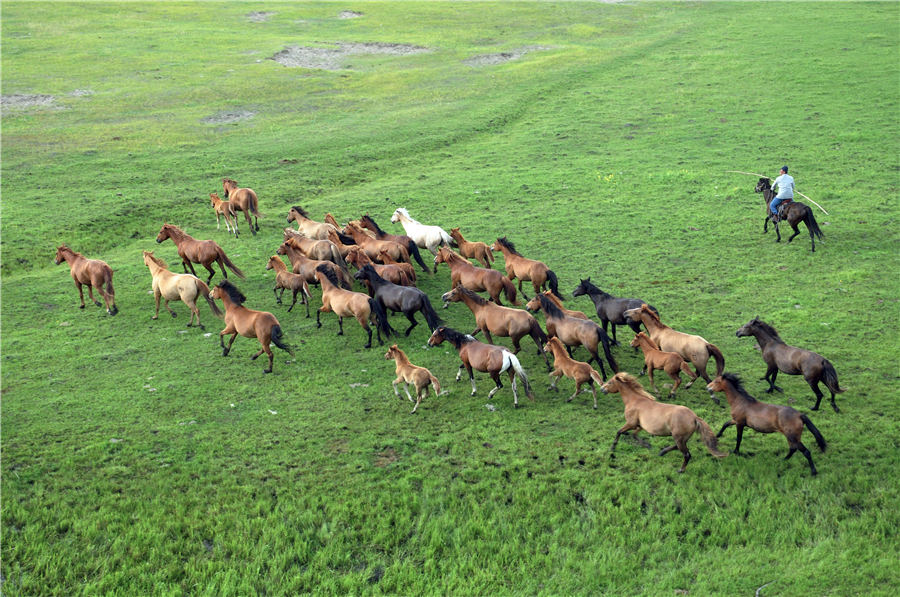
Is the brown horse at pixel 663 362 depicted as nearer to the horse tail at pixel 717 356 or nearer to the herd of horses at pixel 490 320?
the herd of horses at pixel 490 320

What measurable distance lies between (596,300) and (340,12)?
48.1 meters

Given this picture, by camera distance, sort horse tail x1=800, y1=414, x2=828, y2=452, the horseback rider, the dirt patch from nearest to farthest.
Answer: horse tail x1=800, y1=414, x2=828, y2=452 → the horseback rider → the dirt patch

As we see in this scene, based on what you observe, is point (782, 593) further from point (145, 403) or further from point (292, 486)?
point (145, 403)

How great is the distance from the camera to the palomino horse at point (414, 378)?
10.3 meters

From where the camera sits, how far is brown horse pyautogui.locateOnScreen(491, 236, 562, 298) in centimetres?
1419

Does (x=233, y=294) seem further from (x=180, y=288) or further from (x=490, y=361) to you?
(x=490, y=361)

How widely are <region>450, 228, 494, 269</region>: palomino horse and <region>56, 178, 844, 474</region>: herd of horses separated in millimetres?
24

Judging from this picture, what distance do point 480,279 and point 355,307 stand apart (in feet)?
8.90

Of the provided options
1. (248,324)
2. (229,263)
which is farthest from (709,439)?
(229,263)

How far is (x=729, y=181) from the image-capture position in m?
21.8

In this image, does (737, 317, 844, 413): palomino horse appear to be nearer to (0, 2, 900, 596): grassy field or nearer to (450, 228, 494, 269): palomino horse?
(0, 2, 900, 596): grassy field

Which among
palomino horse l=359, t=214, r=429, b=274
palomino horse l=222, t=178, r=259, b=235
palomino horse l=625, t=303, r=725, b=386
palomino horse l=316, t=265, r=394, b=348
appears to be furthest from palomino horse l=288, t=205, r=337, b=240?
palomino horse l=625, t=303, r=725, b=386

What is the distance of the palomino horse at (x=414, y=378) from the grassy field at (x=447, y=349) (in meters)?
0.34

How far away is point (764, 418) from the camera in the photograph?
8875 millimetres
